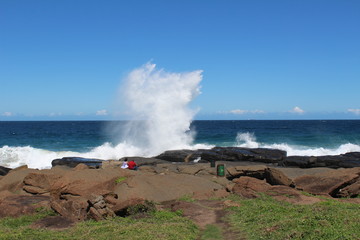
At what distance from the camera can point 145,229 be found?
10516 millimetres

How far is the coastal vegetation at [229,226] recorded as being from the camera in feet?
31.2

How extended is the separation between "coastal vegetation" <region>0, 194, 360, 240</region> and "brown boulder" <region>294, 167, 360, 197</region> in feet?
13.5

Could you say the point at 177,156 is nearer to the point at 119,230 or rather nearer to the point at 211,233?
the point at 211,233

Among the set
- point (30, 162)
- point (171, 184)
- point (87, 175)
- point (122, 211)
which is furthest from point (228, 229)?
point (30, 162)

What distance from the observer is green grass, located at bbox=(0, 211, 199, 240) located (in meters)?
9.98

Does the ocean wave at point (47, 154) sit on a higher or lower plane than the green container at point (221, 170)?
lower

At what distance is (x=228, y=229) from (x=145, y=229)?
2.43 m

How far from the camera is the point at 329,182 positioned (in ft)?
57.5

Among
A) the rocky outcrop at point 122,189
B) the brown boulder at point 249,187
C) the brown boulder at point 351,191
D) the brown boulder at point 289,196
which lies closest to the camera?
the rocky outcrop at point 122,189

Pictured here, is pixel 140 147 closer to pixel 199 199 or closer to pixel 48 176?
pixel 48 176

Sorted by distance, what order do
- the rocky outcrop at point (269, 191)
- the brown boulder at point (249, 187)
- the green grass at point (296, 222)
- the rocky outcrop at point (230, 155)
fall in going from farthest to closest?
1. the rocky outcrop at point (230, 155)
2. the brown boulder at point (249, 187)
3. the rocky outcrop at point (269, 191)
4. the green grass at point (296, 222)

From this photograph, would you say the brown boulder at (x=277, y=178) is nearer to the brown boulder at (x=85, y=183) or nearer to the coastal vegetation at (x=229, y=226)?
the coastal vegetation at (x=229, y=226)

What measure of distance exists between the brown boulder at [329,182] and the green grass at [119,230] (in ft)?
26.9

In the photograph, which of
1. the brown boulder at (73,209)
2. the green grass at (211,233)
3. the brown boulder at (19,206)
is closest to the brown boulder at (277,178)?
the green grass at (211,233)
